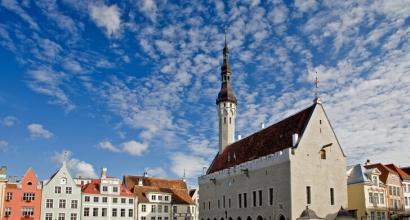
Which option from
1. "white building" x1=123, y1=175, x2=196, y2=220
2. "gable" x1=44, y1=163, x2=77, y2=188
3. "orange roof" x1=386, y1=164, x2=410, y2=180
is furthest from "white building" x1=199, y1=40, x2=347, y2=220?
"gable" x1=44, y1=163, x2=77, y2=188

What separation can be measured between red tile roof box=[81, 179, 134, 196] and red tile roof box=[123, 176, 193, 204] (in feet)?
6.84

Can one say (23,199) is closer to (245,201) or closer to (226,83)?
(245,201)

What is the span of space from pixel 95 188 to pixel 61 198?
5.48 meters

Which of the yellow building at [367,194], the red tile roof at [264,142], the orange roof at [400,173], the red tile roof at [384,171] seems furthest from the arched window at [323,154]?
the orange roof at [400,173]

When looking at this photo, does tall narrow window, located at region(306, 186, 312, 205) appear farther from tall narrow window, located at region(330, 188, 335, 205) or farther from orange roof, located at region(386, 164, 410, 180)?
orange roof, located at region(386, 164, 410, 180)

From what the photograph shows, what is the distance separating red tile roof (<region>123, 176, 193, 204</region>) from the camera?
7302 cm

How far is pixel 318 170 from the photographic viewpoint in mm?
48844

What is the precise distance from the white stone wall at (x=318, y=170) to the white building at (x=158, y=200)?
30.6 m

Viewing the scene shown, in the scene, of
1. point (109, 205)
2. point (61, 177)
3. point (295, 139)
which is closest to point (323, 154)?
point (295, 139)

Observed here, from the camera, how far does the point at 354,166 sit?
193 ft

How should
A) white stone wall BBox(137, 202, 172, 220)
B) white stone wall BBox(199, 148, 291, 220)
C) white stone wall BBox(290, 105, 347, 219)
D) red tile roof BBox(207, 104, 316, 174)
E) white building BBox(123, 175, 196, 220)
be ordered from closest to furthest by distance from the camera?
1. white stone wall BBox(290, 105, 347, 219)
2. white stone wall BBox(199, 148, 291, 220)
3. red tile roof BBox(207, 104, 316, 174)
4. white stone wall BBox(137, 202, 172, 220)
5. white building BBox(123, 175, 196, 220)

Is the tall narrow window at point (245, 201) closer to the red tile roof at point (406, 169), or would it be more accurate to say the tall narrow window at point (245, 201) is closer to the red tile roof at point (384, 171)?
the red tile roof at point (384, 171)

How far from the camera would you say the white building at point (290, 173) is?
47469 millimetres

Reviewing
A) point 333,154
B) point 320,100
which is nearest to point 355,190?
point 333,154
